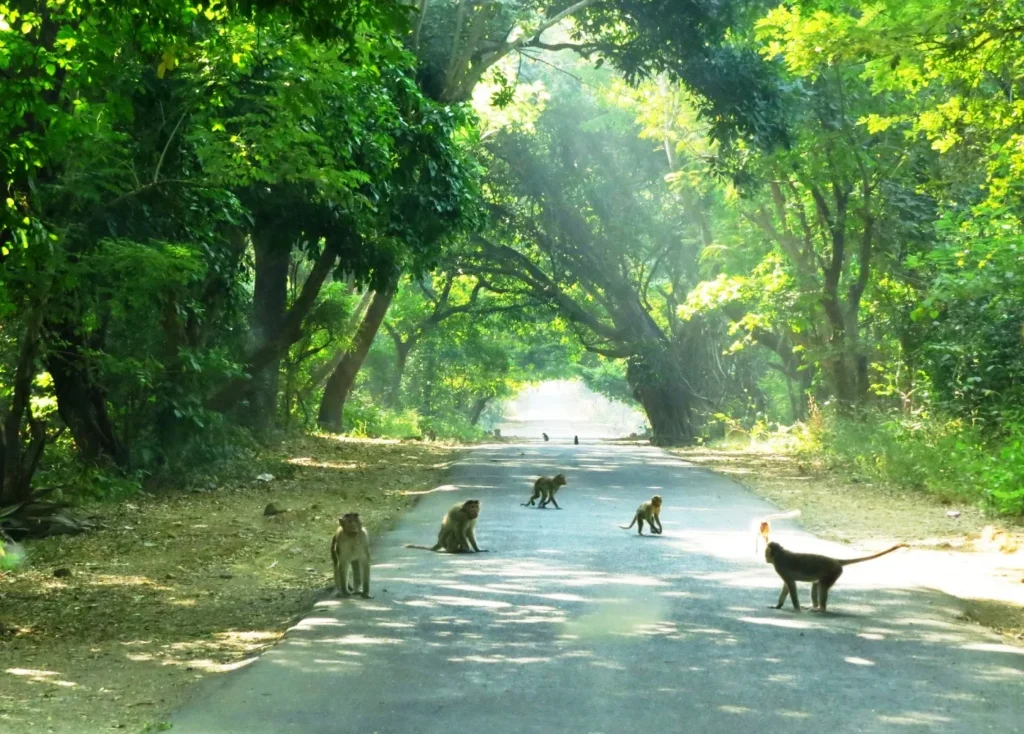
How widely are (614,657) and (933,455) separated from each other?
Result: 47.5 feet

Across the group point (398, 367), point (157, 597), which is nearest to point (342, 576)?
point (157, 597)

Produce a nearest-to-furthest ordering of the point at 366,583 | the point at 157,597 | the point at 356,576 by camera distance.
Result: the point at 366,583 < the point at 356,576 < the point at 157,597

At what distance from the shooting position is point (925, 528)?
16266mm

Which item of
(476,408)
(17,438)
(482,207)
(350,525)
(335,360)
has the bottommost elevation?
(350,525)

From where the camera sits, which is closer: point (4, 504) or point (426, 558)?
point (426, 558)

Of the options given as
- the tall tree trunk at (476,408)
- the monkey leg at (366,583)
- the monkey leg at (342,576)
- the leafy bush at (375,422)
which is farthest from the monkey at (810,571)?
the tall tree trunk at (476,408)

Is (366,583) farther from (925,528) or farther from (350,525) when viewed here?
(925,528)

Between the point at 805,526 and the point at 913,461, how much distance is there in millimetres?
6275

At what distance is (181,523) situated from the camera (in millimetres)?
15766

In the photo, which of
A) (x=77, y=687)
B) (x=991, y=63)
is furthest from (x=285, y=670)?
(x=991, y=63)

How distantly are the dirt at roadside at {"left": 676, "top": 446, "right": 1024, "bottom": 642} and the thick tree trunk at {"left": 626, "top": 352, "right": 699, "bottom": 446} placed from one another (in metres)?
16.4

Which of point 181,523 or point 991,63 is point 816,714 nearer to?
point 991,63

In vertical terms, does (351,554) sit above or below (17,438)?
below

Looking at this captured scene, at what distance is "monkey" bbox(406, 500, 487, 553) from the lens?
42.1 feet
